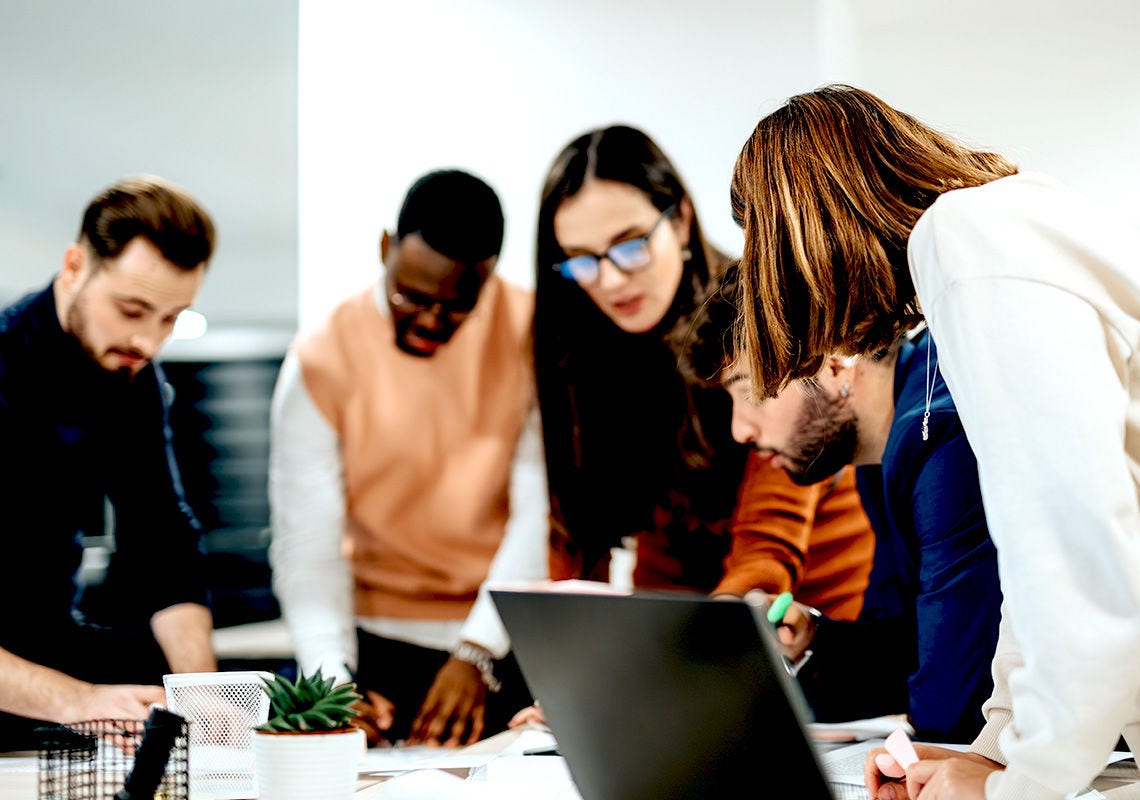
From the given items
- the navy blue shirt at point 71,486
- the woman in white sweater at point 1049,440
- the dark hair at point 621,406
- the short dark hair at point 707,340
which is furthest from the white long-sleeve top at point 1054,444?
the navy blue shirt at point 71,486

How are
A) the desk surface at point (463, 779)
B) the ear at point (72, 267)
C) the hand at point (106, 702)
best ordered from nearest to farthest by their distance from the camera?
the desk surface at point (463, 779), the hand at point (106, 702), the ear at point (72, 267)

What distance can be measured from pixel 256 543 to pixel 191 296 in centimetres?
63

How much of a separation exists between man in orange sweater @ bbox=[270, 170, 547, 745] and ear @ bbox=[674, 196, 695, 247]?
0.40 metres

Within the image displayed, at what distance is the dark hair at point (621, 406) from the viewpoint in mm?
2811

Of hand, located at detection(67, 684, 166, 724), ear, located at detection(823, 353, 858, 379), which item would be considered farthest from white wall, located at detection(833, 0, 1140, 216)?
hand, located at detection(67, 684, 166, 724)

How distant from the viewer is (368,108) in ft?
9.66

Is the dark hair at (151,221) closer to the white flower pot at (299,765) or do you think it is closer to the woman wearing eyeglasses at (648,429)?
the woman wearing eyeglasses at (648,429)

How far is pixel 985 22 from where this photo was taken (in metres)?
2.94

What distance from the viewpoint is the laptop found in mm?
857

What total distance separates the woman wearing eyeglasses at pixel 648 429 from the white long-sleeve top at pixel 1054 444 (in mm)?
1730

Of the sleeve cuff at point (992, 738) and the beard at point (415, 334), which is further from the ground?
the beard at point (415, 334)

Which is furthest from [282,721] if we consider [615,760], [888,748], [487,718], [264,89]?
[264,89]

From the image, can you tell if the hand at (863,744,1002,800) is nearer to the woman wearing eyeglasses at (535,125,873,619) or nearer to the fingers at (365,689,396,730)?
the woman wearing eyeglasses at (535,125,873,619)

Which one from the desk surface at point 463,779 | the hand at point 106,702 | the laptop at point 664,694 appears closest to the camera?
the laptop at point 664,694
